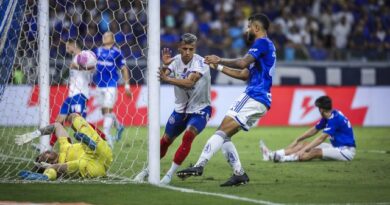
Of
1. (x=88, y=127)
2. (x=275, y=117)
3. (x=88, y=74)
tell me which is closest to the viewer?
(x=88, y=127)

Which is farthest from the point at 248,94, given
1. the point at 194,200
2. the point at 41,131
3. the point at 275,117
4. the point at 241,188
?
the point at 275,117

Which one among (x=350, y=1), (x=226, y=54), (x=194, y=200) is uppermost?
(x=350, y=1)

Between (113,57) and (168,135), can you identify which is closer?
(168,135)

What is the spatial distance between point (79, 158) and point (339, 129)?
5.06 meters

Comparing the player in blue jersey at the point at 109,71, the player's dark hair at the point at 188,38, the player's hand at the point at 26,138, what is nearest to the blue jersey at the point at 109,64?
the player in blue jersey at the point at 109,71

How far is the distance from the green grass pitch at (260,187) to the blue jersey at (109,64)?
2.03 m

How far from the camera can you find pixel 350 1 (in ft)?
92.5

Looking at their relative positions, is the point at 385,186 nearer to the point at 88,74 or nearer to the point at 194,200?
the point at 194,200

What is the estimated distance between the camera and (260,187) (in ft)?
31.7

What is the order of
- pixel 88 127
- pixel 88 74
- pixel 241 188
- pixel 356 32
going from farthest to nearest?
1. pixel 356 32
2. pixel 88 74
3. pixel 88 127
4. pixel 241 188

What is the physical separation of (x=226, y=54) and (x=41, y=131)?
12.7 metres

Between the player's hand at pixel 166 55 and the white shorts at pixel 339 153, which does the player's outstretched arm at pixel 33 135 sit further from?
the white shorts at pixel 339 153

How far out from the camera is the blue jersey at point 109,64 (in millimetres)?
15055

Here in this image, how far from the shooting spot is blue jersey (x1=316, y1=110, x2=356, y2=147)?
44.0 ft
